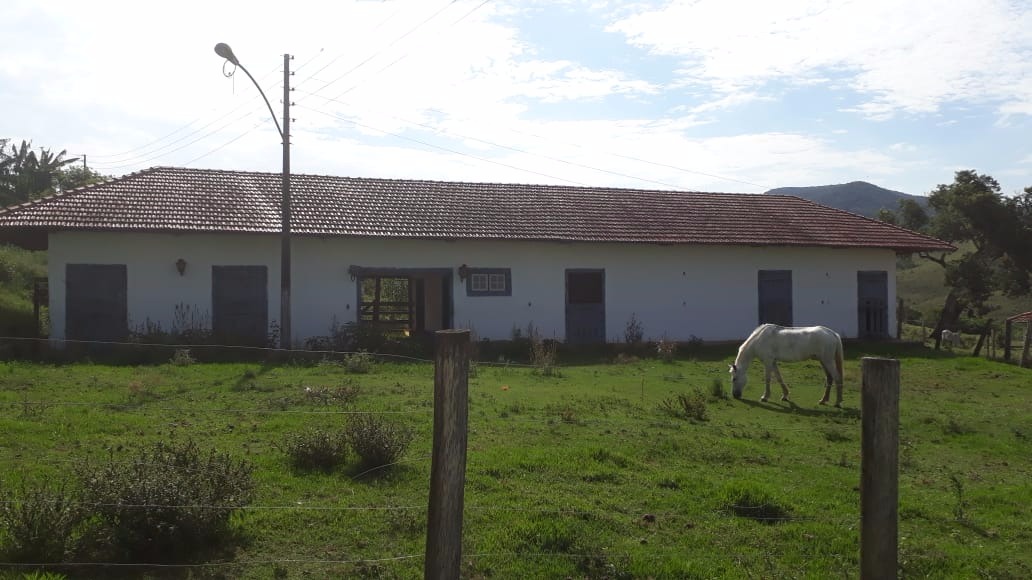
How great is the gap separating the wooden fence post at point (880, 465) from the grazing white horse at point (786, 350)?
9559mm

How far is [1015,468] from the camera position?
870 cm

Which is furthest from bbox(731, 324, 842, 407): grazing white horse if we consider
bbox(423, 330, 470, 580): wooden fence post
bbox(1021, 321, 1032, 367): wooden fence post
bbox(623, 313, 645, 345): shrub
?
bbox(1021, 321, 1032, 367): wooden fence post

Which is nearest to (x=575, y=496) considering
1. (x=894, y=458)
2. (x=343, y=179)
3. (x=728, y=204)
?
(x=894, y=458)

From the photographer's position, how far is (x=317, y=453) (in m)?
7.16

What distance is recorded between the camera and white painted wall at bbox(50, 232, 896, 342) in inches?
714

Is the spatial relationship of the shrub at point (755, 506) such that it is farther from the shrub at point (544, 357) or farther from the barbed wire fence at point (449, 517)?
the shrub at point (544, 357)

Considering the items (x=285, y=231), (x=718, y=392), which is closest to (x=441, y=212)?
(x=285, y=231)

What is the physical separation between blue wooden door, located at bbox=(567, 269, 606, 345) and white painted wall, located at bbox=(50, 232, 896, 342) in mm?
215

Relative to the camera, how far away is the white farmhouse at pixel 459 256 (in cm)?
1797

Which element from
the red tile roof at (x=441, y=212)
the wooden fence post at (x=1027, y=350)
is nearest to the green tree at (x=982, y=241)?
the red tile roof at (x=441, y=212)

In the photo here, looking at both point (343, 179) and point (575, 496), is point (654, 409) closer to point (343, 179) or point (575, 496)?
point (575, 496)

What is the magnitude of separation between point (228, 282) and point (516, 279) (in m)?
7.06

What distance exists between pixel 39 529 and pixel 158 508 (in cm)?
65

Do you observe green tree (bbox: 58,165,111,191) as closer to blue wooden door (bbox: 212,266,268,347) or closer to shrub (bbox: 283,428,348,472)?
blue wooden door (bbox: 212,266,268,347)
